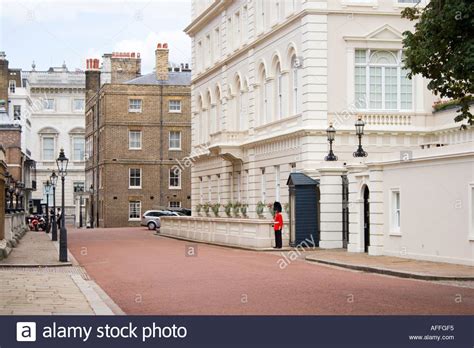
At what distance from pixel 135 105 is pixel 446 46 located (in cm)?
6474

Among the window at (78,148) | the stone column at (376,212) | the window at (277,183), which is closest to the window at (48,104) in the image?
the window at (78,148)

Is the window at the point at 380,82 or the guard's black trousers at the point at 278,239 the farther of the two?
the window at the point at 380,82

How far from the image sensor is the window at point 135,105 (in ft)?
270

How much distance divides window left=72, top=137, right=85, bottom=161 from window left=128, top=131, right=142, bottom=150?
3450 cm

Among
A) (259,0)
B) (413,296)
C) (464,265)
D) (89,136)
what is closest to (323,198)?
(464,265)

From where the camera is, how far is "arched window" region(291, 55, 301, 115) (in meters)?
44.0

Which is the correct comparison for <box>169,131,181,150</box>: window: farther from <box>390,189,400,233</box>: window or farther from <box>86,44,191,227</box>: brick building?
<box>390,189,400,233</box>: window

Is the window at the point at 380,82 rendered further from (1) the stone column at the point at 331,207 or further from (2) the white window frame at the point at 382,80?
(1) the stone column at the point at 331,207

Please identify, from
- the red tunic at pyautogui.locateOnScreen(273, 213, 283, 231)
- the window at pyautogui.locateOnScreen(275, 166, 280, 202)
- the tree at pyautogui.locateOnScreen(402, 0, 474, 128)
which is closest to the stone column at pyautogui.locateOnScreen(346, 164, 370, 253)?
the red tunic at pyautogui.locateOnScreen(273, 213, 283, 231)

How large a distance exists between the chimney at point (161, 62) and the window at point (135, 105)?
297 centimetres

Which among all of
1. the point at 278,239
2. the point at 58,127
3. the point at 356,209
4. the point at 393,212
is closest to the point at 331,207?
the point at 278,239

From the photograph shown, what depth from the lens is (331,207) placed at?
124 feet

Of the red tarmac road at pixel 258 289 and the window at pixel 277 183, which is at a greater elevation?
the window at pixel 277 183

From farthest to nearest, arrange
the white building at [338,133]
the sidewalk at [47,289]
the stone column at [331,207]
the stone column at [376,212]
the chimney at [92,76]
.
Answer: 1. the chimney at [92,76]
2. the stone column at [331,207]
3. the stone column at [376,212]
4. the white building at [338,133]
5. the sidewalk at [47,289]
